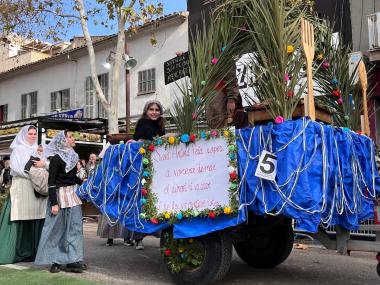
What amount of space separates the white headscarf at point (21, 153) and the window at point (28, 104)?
1859cm

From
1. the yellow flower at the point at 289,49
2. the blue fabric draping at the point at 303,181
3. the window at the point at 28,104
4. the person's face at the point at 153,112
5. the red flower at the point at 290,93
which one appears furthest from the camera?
the window at the point at 28,104

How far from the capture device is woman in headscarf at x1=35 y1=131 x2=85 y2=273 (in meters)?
6.24

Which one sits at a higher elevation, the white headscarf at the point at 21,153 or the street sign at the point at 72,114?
the street sign at the point at 72,114

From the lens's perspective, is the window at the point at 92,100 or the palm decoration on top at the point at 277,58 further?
the window at the point at 92,100

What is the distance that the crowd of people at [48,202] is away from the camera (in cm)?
626

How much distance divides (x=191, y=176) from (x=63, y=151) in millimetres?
2088

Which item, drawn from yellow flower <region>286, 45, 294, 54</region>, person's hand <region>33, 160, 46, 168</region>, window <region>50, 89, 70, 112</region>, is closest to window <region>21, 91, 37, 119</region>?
window <region>50, 89, 70, 112</region>

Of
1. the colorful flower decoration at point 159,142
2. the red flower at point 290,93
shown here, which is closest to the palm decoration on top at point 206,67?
the colorful flower decoration at point 159,142

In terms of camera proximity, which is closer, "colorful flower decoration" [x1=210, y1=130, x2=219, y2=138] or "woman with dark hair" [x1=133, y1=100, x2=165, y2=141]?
"colorful flower decoration" [x1=210, y1=130, x2=219, y2=138]

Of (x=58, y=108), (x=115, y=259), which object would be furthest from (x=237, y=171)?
(x=58, y=108)

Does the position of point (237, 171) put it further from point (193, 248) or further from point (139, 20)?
point (139, 20)

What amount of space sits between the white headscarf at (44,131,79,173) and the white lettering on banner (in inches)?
56.8

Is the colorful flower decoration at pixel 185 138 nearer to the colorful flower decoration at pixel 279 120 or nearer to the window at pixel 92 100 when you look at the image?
the colorful flower decoration at pixel 279 120

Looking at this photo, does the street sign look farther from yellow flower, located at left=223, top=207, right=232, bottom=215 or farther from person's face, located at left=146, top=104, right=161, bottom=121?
yellow flower, located at left=223, top=207, right=232, bottom=215
